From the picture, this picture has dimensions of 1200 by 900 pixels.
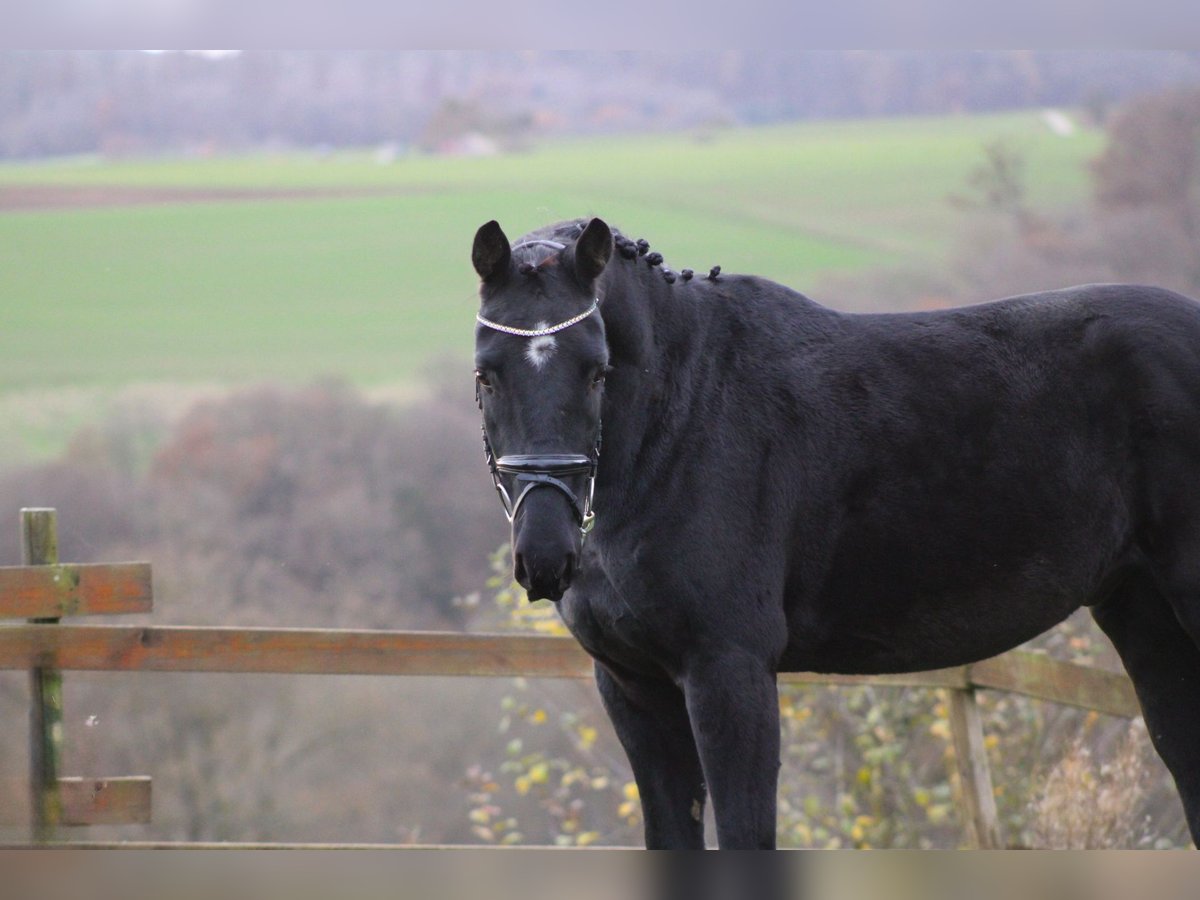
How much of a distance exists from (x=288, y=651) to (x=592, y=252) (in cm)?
243

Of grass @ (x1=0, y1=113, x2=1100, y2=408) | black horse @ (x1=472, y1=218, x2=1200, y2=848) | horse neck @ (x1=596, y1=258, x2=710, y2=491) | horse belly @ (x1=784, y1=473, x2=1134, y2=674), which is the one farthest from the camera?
grass @ (x1=0, y1=113, x2=1100, y2=408)

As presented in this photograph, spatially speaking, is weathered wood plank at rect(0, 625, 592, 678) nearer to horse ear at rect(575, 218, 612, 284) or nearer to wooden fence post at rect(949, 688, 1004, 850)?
wooden fence post at rect(949, 688, 1004, 850)

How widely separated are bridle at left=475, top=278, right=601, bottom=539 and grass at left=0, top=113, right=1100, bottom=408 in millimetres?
9722

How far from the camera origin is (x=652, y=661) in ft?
8.41

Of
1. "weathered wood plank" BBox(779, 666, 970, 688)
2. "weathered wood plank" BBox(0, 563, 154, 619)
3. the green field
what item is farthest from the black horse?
the green field

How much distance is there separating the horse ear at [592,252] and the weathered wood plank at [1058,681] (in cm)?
252

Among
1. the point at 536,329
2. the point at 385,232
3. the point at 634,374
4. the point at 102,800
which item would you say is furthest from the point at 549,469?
the point at 385,232

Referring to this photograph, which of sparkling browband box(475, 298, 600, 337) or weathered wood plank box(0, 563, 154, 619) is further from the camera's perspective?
weathered wood plank box(0, 563, 154, 619)

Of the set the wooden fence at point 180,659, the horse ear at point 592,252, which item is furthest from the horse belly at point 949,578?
the wooden fence at point 180,659

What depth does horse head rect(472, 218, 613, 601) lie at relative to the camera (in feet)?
7.38

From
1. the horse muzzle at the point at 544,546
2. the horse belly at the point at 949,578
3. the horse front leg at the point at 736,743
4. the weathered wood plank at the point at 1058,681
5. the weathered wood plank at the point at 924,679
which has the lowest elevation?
the weathered wood plank at the point at 924,679

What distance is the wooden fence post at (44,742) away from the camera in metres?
4.27

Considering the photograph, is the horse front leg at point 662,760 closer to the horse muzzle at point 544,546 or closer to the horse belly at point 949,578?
the horse belly at point 949,578

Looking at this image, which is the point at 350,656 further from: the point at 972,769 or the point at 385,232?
the point at 385,232
